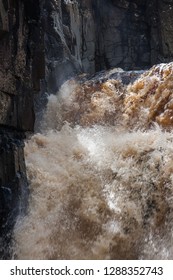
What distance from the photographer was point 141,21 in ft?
54.6

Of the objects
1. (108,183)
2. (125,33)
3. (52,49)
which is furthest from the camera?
(125,33)

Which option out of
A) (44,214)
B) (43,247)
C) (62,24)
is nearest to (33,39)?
(44,214)

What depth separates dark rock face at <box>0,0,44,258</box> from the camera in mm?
5547

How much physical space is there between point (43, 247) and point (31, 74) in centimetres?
289

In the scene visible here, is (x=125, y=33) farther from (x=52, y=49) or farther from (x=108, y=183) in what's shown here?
(x=108, y=183)

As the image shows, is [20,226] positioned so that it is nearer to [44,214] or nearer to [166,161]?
[44,214]

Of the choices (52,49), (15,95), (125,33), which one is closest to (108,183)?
(15,95)

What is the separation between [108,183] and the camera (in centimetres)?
646

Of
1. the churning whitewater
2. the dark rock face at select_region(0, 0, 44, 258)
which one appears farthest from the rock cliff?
the churning whitewater

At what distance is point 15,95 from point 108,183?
2.17 metres

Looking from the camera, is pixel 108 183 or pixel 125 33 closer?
pixel 108 183

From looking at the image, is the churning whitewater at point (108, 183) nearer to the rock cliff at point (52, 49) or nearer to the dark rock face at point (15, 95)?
the dark rock face at point (15, 95)

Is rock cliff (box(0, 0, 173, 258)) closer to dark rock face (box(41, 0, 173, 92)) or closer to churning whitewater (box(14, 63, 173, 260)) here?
dark rock face (box(41, 0, 173, 92))

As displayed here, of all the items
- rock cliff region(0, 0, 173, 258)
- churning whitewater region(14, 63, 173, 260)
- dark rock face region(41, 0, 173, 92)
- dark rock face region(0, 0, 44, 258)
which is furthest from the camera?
dark rock face region(41, 0, 173, 92)
